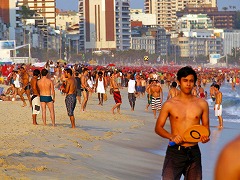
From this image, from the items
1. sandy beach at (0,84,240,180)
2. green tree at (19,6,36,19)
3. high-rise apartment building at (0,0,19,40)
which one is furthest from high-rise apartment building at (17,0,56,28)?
sandy beach at (0,84,240,180)

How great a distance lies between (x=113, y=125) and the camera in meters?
15.6

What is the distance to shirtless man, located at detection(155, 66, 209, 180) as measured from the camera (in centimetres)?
490

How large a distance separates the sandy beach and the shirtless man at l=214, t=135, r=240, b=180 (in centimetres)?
476

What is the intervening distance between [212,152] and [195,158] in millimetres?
6841

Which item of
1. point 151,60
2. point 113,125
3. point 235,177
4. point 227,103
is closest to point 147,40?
point 151,60

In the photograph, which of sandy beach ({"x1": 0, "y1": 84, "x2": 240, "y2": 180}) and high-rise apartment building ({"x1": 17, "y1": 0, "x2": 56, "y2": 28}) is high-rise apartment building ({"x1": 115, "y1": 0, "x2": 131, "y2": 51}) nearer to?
high-rise apartment building ({"x1": 17, "y1": 0, "x2": 56, "y2": 28})

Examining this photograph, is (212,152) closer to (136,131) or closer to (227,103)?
(136,131)

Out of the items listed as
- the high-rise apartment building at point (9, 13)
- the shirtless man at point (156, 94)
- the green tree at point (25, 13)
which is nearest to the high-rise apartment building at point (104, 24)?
the green tree at point (25, 13)

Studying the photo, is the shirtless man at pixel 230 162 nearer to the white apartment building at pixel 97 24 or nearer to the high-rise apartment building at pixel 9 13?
the high-rise apartment building at pixel 9 13

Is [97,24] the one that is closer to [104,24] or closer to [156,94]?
[104,24]

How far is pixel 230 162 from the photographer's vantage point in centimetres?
223

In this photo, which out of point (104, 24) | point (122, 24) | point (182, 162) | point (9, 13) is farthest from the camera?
point (122, 24)

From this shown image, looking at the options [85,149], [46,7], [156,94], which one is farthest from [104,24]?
[85,149]

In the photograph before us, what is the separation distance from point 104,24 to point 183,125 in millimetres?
168967
